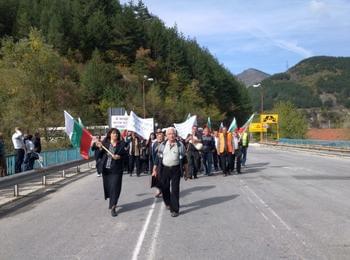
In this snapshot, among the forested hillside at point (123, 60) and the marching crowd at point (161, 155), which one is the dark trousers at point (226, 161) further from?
the forested hillside at point (123, 60)

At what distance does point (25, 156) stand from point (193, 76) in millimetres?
107720

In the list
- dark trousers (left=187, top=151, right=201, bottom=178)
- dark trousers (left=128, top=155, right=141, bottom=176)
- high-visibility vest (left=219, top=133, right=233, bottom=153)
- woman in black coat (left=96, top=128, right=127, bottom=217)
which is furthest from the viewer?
dark trousers (left=128, top=155, right=141, bottom=176)

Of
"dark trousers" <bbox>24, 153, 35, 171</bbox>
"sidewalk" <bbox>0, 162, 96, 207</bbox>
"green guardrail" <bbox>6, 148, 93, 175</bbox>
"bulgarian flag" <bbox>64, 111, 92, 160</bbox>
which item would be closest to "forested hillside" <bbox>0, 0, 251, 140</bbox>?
"green guardrail" <bbox>6, 148, 93, 175</bbox>

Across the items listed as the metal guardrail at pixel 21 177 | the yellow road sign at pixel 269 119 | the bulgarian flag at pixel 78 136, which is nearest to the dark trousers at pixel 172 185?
the bulgarian flag at pixel 78 136

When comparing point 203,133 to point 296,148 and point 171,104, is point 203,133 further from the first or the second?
point 171,104

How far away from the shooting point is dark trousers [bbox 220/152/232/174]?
20125 mm

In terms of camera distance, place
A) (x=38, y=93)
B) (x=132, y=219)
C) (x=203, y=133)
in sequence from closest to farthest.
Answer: (x=132, y=219)
(x=203, y=133)
(x=38, y=93)

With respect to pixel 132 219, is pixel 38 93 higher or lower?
higher

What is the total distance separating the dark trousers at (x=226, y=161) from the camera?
66.0 ft

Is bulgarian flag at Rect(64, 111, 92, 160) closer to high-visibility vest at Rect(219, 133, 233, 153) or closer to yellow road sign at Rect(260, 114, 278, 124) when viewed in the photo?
Result: high-visibility vest at Rect(219, 133, 233, 153)

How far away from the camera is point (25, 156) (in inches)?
739

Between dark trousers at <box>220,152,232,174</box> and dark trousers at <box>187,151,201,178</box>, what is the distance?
90 centimetres

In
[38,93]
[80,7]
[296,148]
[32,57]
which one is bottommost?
[296,148]

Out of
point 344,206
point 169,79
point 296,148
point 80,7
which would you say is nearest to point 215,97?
point 169,79
